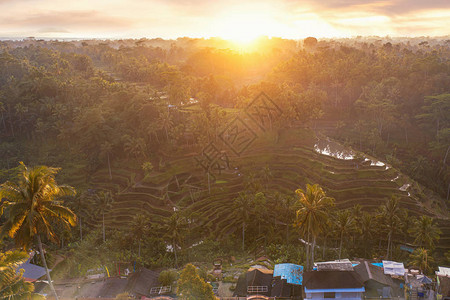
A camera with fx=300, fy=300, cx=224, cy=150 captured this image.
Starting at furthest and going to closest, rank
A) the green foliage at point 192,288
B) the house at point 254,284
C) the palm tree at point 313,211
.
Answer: the house at point 254,284, the palm tree at point 313,211, the green foliage at point 192,288

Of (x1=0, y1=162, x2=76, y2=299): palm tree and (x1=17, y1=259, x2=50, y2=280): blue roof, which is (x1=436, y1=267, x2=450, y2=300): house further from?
(x1=17, y1=259, x2=50, y2=280): blue roof

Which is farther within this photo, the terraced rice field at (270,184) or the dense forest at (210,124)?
the terraced rice field at (270,184)

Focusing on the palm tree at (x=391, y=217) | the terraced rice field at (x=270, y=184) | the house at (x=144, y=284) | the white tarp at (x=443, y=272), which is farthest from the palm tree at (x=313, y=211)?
the terraced rice field at (x=270, y=184)

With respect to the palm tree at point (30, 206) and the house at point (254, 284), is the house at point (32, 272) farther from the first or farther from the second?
the house at point (254, 284)

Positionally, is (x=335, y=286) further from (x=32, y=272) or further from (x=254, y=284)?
(x=32, y=272)

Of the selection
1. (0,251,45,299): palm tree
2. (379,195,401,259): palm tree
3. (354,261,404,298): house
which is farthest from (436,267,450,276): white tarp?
(0,251,45,299): palm tree

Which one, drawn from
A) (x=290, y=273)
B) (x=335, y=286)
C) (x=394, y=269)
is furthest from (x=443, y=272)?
(x=290, y=273)
